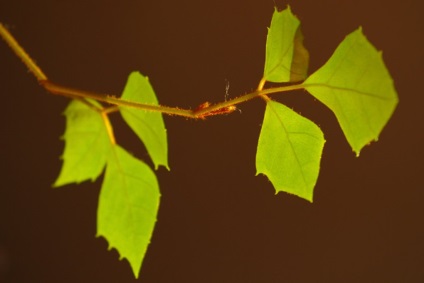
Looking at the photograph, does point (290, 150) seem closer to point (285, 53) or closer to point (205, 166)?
point (285, 53)

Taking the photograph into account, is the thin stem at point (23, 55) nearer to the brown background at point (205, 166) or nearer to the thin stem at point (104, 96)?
the thin stem at point (104, 96)

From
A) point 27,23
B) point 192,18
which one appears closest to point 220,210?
point 192,18

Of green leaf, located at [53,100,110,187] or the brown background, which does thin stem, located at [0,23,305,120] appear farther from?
the brown background

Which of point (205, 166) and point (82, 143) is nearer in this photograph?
point (82, 143)

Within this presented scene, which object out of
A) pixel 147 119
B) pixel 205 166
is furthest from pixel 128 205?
pixel 205 166

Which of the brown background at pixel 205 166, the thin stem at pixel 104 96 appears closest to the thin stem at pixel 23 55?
the thin stem at pixel 104 96
